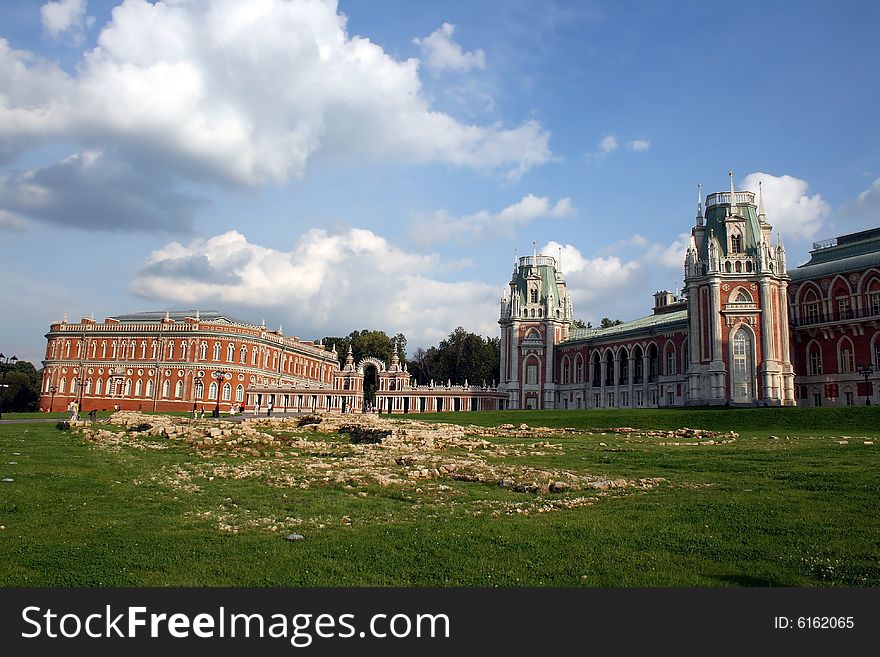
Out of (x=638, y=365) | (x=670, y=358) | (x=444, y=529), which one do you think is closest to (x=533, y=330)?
(x=638, y=365)

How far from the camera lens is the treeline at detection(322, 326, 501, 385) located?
109m

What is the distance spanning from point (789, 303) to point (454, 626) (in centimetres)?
6772

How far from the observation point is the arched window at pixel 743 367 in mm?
57531

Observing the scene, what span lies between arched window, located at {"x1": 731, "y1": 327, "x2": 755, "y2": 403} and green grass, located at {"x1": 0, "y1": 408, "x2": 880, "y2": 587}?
38.0 metres

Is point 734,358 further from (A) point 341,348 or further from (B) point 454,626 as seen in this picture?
(A) point 341,348

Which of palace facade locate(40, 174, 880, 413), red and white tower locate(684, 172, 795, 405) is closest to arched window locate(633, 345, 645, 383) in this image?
palace facade locate(40, 174, 880, 413)

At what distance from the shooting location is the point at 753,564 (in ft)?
30.8

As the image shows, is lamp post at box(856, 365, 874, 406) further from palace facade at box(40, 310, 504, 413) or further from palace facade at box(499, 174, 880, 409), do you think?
palace facade at box(40, 310, 504, 413)

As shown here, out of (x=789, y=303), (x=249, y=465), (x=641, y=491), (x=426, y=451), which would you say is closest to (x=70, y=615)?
(x=641, y=491)

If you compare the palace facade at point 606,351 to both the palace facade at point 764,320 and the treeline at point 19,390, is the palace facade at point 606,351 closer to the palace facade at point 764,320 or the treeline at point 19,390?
the palace facade at point 764,320

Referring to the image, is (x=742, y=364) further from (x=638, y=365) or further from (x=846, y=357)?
(x=638, y=365)

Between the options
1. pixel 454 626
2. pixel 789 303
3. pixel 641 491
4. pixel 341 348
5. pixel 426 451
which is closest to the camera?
pixel 454 626

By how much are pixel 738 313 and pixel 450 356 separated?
58266 mm

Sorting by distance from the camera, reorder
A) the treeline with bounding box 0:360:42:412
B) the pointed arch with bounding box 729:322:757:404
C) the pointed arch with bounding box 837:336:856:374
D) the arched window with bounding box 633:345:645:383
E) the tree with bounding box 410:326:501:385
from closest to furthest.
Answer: the pointed arch with bounding box 729:322:757:404, the pointed arch with bounding box 837:336:856:374, the arched window with bounding box 633:345:645:383, the treeline with bounding box 0:360:42:412, the tree with bounding box 410:326:501:385
